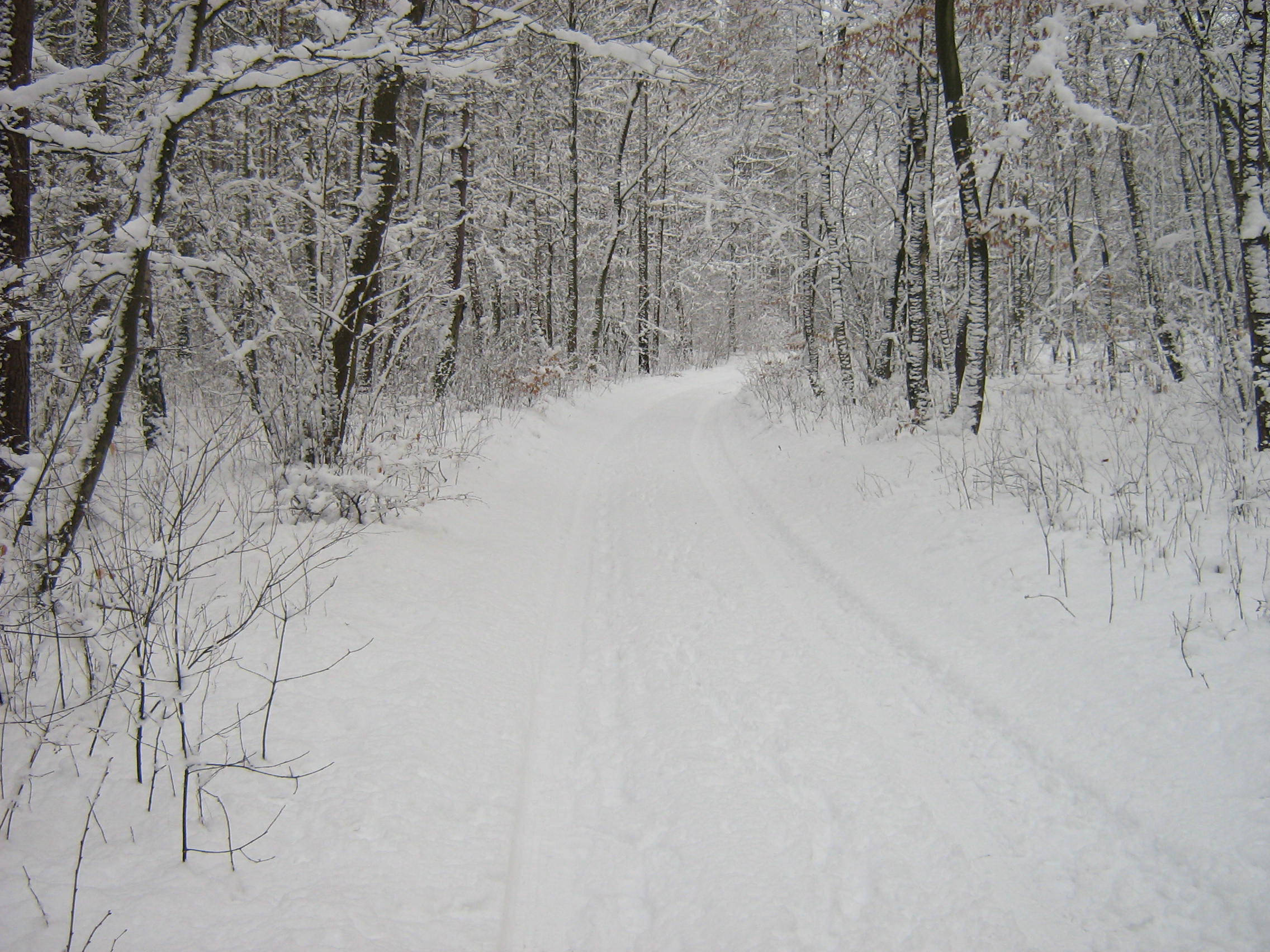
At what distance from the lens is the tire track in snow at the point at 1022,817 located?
7.48ft

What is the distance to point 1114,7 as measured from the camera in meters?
6.90

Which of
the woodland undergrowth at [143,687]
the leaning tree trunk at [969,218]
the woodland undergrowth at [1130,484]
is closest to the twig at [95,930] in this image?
the woodland undergrowth at [143,687]

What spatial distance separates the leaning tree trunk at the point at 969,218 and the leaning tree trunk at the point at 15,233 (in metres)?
8.55

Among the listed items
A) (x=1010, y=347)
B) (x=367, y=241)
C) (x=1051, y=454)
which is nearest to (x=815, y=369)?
(x=1010, y=347)

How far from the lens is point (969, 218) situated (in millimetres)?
7859

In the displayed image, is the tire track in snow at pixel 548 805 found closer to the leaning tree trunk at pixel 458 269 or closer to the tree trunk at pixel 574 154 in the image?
the leaning tree trunk at pixel 458 269

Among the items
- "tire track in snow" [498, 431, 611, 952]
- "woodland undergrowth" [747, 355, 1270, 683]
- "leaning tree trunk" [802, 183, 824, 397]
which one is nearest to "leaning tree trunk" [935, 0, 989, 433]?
"woodland undergrowth" [747, 355, 1270, 683]

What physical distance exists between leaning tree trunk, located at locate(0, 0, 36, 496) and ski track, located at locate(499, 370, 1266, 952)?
13.0 ft

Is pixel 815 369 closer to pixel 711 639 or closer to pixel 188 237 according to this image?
pixel 711 639

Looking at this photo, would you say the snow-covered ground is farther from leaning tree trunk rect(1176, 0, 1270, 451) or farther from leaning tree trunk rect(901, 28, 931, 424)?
leaning tree trunk rect(901, 28, 931, 424)

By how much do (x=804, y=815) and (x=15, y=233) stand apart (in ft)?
19.2

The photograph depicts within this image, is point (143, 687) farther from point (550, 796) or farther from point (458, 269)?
point (458, 269)

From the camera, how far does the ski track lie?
2303 mm

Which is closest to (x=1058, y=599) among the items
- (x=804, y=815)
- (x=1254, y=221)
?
(x=804, y=815)
